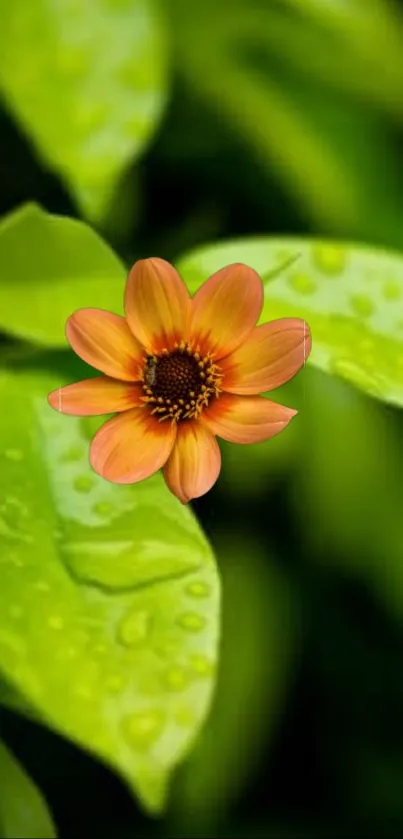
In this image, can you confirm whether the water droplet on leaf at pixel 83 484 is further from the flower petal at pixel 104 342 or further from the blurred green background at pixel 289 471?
the blurred green background at pixel 289 471

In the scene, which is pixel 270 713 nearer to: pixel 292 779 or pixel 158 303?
pixel 292 779

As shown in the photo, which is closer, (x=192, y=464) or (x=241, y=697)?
(x=192, y=464)

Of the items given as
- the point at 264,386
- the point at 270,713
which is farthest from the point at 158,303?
the point at 270,713

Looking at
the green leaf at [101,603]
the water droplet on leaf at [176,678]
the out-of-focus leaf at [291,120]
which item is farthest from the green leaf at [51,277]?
the out-of-focus leaf at [291,120]

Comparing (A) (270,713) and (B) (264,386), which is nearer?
(B) (264,386)

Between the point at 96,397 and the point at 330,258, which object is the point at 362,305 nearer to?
the point at 330,258

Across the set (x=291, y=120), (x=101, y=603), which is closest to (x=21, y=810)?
(x=101, y=603)
